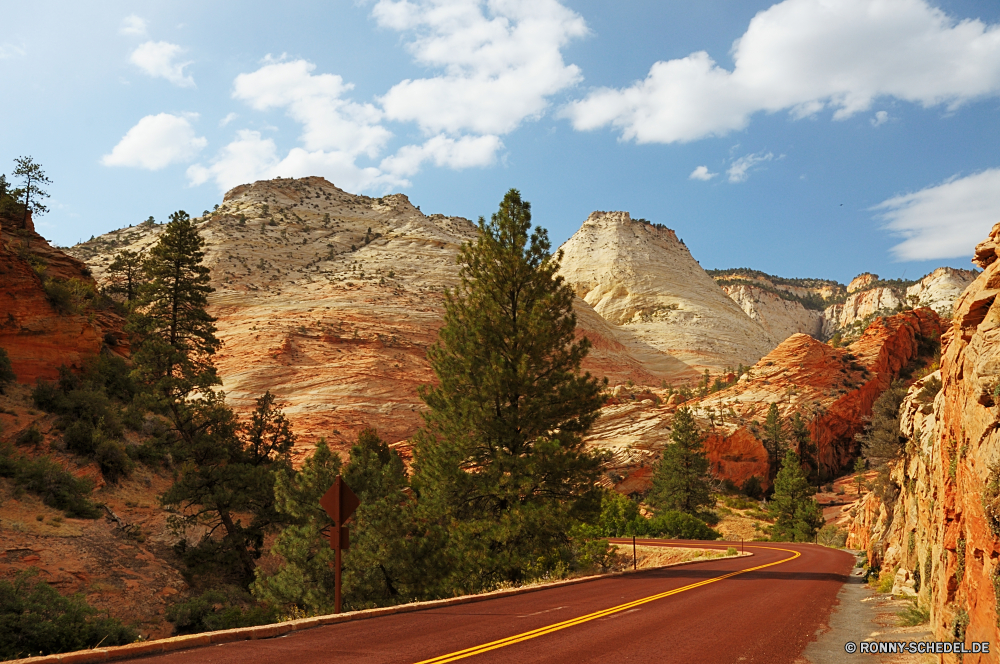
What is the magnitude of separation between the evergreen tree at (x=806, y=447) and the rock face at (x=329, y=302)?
25.0m

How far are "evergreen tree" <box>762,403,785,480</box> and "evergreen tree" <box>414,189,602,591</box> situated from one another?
4314 cm

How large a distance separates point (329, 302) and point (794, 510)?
160 feet

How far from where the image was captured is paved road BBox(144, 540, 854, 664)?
670 cm

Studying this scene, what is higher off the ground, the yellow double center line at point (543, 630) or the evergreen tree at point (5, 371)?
the evergreen tree at point (5, 371)

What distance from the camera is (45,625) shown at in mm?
13055

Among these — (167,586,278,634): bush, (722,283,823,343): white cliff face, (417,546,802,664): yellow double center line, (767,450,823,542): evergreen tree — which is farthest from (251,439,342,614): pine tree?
(722,283,823,343): white cliff face

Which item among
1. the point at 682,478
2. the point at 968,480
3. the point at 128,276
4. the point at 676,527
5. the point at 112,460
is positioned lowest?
the point at 676,527

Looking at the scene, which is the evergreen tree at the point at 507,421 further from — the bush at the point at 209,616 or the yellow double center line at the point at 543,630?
the bush at the point at 209,616

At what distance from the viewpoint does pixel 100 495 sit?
81.8 ft

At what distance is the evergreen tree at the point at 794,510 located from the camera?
4356 cm

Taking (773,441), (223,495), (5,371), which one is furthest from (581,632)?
(773,441)

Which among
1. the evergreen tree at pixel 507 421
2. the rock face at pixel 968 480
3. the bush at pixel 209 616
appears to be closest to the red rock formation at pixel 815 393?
the evergreen tree at pixel 507 421

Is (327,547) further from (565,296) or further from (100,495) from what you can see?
(100,495)

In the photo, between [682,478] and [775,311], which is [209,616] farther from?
[775,311]
